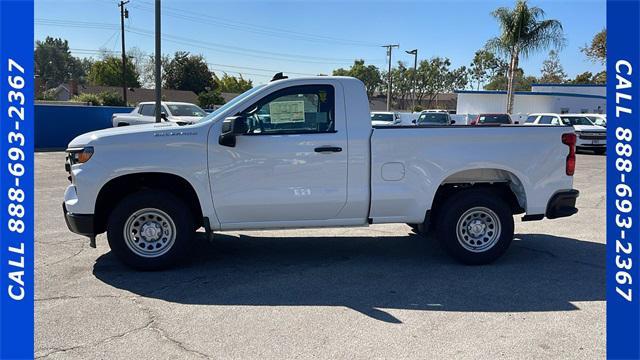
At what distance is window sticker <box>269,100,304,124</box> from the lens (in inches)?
215

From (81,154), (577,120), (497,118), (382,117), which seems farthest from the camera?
(382,117)

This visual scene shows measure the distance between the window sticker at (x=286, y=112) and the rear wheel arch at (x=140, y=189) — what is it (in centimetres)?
118

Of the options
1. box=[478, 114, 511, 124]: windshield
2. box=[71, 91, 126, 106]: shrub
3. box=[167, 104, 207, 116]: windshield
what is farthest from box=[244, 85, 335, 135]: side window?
box=[71, 91, 126, 106]: shrub

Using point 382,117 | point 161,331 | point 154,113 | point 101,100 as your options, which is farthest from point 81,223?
point 101,100

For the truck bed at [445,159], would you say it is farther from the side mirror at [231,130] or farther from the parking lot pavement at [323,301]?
the side mirror at [231,130]

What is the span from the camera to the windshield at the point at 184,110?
2006 centimetres

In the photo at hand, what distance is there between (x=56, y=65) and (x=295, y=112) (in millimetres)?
134476

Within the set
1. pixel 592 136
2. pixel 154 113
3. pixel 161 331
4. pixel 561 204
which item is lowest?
pixel 161 331

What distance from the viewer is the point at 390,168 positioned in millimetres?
5508

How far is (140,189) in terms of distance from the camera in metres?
5.54

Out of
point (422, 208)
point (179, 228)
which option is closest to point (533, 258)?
point (422, 208)

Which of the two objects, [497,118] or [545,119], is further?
[497,118]

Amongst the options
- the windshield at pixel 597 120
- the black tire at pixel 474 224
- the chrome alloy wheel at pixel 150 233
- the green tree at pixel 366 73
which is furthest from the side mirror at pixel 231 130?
the green tree at pixel 366 73

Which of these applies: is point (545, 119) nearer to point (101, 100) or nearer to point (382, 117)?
point (382, 117)
